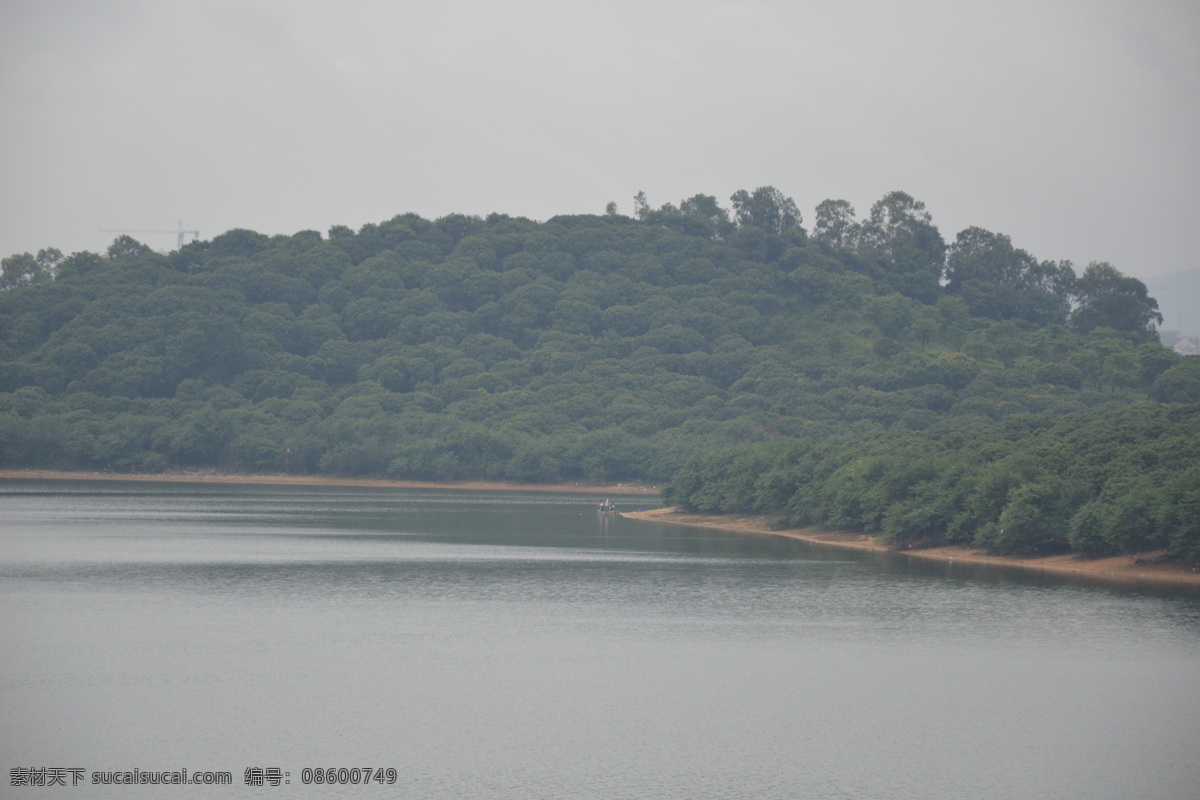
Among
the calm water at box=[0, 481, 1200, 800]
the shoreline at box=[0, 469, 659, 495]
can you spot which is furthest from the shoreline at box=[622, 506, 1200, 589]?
the shoreline at box=[0, 469, 659, 495]

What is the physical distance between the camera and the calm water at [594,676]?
29.1m

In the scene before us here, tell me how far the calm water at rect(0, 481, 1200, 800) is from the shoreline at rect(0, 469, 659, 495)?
87.1m

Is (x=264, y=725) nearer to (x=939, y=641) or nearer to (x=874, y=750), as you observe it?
(x=874, y=750)

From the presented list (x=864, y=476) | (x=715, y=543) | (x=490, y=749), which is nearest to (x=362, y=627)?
(x=490, y=749)

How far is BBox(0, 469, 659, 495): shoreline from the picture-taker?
154m

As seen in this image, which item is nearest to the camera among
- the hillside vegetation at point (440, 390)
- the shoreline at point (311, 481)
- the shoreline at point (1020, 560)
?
the shoreline at point (1020, 560)

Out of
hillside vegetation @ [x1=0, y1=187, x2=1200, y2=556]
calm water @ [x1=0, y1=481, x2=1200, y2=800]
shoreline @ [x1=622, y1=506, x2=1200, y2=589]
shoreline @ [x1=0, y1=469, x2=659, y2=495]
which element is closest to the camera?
calm water @ [x1=0, y1=481, x2=1200, y2=800]

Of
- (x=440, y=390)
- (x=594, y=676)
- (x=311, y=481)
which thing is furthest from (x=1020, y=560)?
(x=440, y=390)

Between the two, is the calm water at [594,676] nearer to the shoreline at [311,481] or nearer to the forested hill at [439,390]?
the shoreline at [311,481]

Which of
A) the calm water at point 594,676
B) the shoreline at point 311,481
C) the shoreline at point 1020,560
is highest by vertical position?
the shoreline at point 311,481

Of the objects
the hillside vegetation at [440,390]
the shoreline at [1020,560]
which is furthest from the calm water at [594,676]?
the hillside vegetation at [440,390]

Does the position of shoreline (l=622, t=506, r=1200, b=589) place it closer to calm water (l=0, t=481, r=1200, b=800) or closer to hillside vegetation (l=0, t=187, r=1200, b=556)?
calm water (l=0, t=481, r=1200, b=800)

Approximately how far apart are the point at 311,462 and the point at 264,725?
451 feet

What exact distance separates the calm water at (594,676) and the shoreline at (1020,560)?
151 inches
